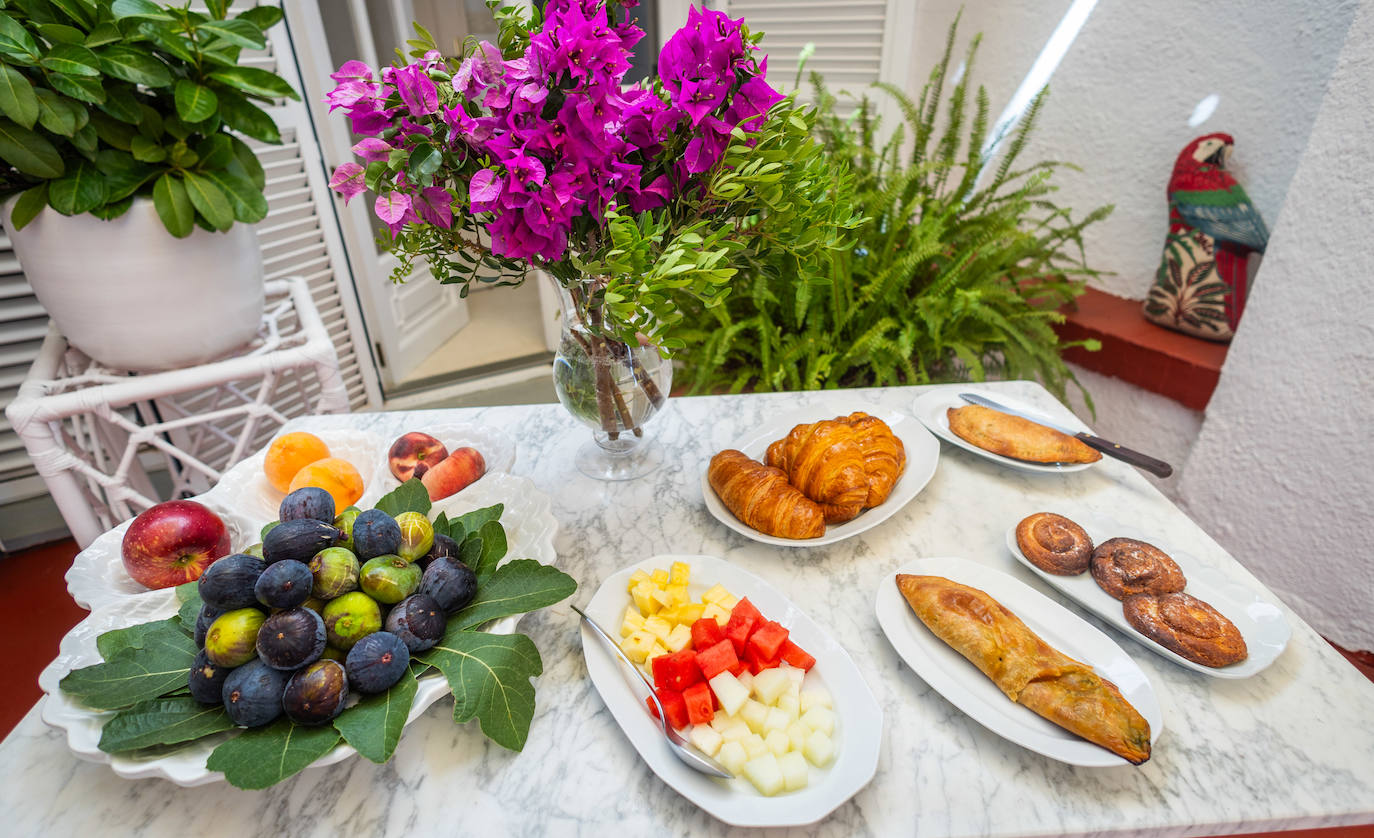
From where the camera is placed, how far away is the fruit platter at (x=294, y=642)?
0.56 meters

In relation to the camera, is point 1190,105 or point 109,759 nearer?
point 109,759

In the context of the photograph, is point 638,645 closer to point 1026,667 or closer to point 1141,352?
point 1026,667

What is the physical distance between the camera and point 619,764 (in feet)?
2.10

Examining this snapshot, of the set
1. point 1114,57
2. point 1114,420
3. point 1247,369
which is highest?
point 1114,57

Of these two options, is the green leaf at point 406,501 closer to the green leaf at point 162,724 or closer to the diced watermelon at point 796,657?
the green leaf at point 162,724

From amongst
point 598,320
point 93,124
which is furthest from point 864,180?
point 93,124

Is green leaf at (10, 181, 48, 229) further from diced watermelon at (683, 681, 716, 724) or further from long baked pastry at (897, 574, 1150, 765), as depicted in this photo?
long baked pastry at (897, 574, 1150, 765)

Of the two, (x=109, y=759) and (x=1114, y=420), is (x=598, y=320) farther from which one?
(x=1114, y=420)

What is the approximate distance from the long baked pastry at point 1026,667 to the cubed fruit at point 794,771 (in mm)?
225

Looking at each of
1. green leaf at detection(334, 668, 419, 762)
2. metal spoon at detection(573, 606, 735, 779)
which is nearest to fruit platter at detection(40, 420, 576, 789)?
green leaf at detection(334, 668, 419, 762)

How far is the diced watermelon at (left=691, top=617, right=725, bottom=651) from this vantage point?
0.70 meters

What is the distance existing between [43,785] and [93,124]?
1009 mm

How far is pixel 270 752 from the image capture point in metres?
0.55

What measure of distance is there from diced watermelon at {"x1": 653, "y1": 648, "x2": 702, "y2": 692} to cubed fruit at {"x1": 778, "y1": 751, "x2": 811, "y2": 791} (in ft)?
0.37
